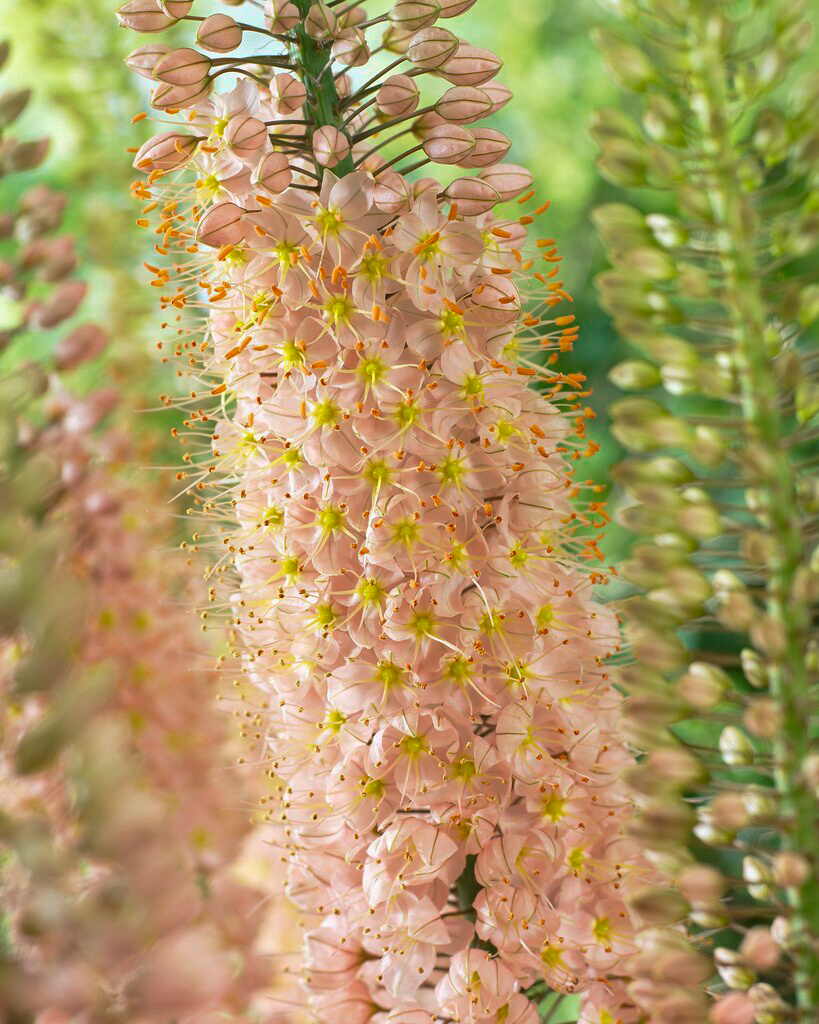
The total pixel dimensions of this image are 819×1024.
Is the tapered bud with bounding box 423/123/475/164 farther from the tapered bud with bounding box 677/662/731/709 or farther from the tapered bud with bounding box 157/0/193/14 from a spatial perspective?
the tapered bud with bounding box 677/662/731/709

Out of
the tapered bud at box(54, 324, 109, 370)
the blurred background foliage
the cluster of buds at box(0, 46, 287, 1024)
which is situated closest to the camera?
the cluster of buds at box(0, 46, 287, 1024)

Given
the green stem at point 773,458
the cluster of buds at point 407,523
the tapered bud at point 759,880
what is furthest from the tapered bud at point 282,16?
the tapered bud at point 759,880

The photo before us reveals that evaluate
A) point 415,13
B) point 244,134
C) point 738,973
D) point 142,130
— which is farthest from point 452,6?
point 142,130

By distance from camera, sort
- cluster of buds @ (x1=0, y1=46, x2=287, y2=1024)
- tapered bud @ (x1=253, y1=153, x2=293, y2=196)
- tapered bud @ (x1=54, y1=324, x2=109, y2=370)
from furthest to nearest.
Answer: tapered bud @ (x1=54, y1=324, x2=109, y2=370) < tapered bud @ (x1=253, y1=153, x2=293, y2=196) < cluster of buds @ (x1=0, y1=46, x2=287, y2=1024)

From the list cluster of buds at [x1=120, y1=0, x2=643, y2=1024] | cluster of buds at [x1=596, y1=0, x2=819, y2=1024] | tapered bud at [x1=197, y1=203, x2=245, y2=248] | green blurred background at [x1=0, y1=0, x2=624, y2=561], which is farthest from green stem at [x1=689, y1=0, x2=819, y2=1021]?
green blurred background at [x1=0, y1=0, x2=624, y2=561]

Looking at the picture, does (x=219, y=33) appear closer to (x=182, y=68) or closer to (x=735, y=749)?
(x=182, y=68)

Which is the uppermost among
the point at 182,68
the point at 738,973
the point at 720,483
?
the point at 182,68
